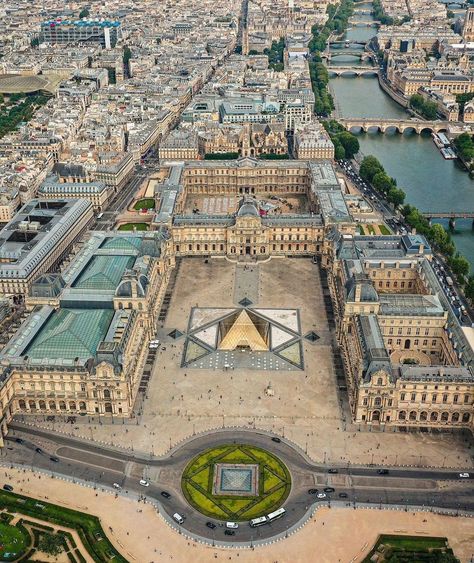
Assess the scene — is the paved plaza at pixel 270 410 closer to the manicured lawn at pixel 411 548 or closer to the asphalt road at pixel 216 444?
the asphalt road at pixel 216 444

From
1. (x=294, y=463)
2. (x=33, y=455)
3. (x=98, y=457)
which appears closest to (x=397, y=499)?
(x=294, y=463)

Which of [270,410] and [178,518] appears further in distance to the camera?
[270,410]

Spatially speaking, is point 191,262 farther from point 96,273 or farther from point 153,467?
point 153,467

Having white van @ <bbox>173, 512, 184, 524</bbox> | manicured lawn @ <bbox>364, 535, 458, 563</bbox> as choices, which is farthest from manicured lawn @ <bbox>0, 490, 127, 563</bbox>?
manicured lawn @ <bbox>364, 535, 458, 563</bbox>

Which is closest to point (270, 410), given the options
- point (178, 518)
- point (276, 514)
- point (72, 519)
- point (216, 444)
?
point (216, 444)

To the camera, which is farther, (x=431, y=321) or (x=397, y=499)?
(x=431, y=321)

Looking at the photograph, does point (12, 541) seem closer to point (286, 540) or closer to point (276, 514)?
point (276, 514)
